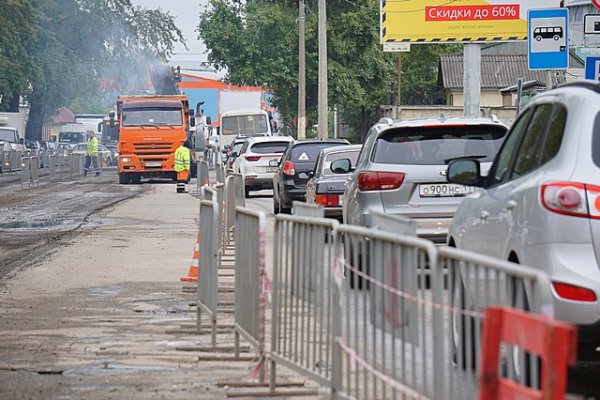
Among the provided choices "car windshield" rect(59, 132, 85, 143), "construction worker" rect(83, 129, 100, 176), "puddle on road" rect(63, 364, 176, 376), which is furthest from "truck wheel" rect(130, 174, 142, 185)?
"puddle on road" rect(63, 364, 176, 376)

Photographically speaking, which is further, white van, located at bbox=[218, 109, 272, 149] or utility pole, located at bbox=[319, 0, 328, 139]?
white van, located at bbox=[218, 109, 272, 149]

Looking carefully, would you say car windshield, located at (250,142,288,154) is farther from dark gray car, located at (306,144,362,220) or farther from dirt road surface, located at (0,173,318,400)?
dark gray car, located at (306,144,362,220)

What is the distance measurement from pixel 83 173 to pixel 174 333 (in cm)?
5363

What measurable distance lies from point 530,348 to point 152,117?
4610cm

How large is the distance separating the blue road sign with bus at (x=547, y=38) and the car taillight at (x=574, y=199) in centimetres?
995

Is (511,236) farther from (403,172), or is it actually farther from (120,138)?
(120,138)

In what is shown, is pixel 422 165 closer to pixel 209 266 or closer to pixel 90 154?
pixel 209 266

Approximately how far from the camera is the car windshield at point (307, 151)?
30297 mm

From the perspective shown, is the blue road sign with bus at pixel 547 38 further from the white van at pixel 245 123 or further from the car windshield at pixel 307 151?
the white van at pixel 245 123

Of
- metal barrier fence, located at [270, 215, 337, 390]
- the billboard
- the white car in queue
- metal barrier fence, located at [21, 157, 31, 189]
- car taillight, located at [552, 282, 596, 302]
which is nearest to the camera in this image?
car taillight, located at [552, 282, 596, 302]

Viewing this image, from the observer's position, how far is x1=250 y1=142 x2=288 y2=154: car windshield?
39.8 m

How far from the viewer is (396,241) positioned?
6289mm

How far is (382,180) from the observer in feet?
47.7

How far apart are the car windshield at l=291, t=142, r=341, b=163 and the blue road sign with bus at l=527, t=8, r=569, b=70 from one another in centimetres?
1244
